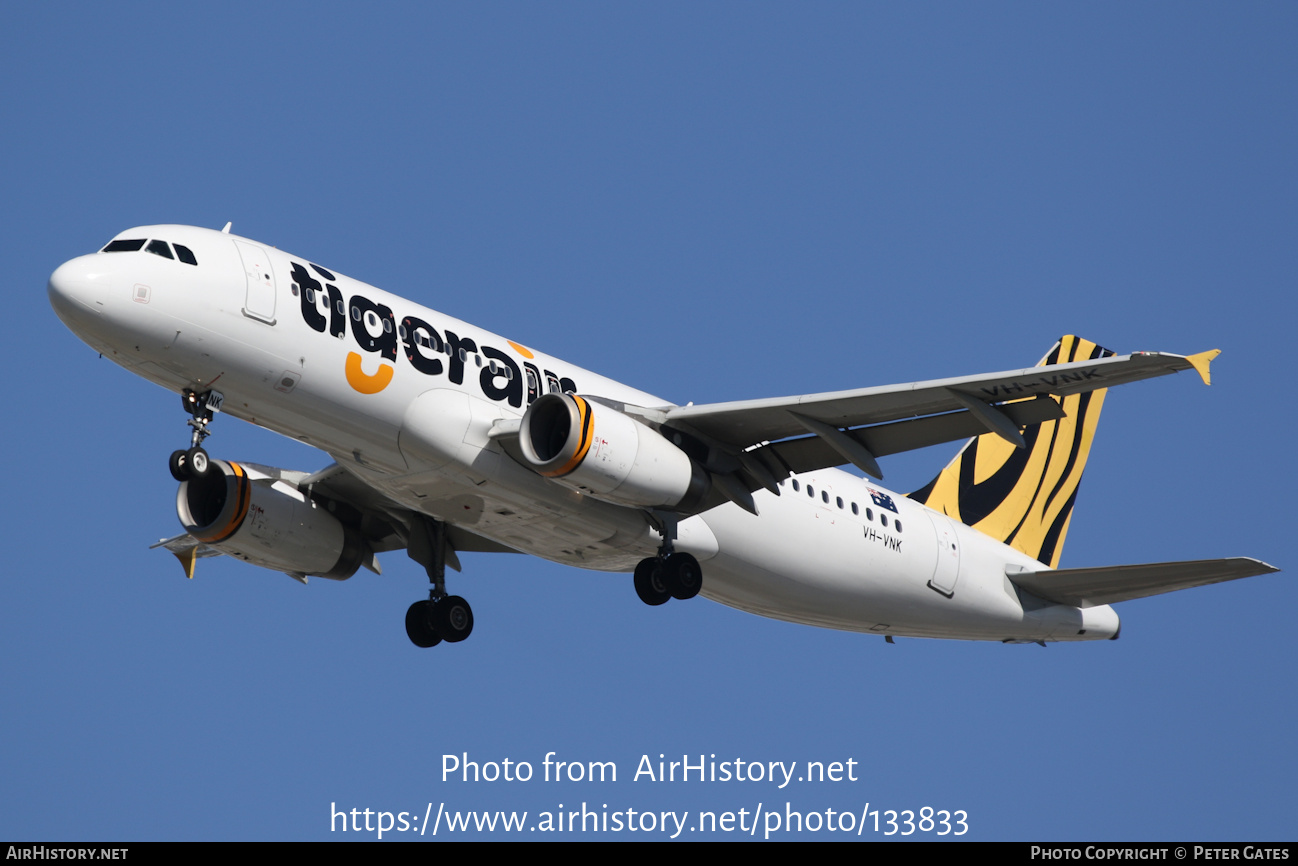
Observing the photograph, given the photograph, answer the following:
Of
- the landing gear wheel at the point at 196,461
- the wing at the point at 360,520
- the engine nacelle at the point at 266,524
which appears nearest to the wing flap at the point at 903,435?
the wing at the point at 360,520

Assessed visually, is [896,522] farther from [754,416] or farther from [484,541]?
[484,541]

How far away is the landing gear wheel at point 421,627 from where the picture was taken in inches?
1131

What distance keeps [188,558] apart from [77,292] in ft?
33.6

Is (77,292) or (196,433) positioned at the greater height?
(77,292)

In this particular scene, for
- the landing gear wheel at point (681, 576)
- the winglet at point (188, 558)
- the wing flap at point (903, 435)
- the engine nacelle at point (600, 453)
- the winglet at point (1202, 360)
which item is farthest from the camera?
the winglet at point (188, 558)

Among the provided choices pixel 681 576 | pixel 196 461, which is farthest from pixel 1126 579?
pixel 196 461

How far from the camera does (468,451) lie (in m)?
23.8

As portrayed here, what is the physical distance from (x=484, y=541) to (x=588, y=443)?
7482 mm

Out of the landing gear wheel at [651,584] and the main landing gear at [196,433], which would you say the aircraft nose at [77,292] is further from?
the landing gear wheel at [651,584]

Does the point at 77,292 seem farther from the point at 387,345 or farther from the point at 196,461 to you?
the point at 387,345

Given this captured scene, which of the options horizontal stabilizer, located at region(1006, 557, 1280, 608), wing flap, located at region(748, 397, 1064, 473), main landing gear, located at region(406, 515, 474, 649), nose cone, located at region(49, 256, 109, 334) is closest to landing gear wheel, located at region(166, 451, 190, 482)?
nose cone, located at region(49, 256, 109, 334)

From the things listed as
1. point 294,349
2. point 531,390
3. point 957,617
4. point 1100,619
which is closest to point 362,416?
point 294,349

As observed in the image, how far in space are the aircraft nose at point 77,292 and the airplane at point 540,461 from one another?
3 centimetres

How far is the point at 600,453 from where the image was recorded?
78.7 ft
